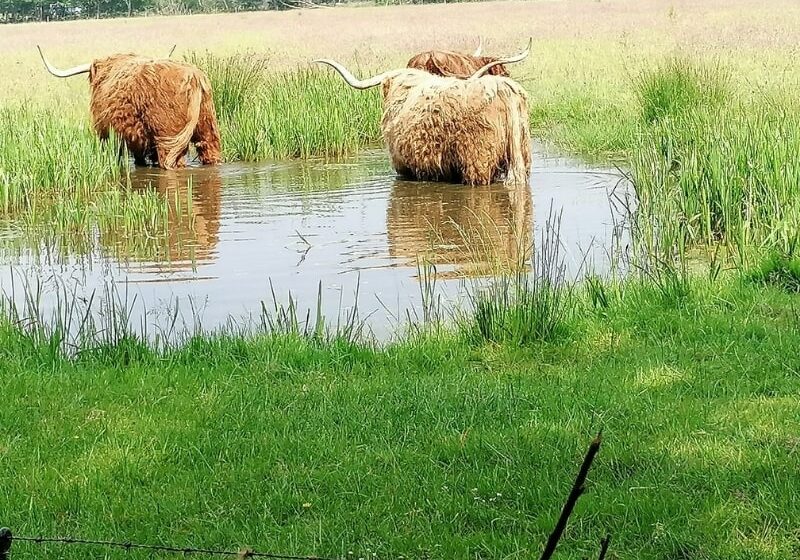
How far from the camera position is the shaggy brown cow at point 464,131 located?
33.9 feet

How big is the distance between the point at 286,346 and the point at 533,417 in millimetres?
1423

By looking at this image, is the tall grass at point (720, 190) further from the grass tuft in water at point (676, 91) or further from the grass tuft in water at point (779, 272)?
the grass tuft in water at point (676, 91)

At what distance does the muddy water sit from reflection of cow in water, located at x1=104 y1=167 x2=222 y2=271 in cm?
2

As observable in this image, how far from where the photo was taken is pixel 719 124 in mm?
8633

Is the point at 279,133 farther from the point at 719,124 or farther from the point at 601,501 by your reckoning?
the point at 601,501

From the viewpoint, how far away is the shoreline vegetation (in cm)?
334

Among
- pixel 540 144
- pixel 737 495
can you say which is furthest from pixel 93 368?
pixel 540 144

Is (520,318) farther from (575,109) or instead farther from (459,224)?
(575,109)

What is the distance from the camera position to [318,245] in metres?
8.30

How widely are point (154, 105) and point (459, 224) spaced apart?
4.36 meters

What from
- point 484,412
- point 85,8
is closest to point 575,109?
point 484,412

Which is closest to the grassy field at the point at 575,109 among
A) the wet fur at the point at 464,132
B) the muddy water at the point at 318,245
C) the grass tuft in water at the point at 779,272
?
the grass tuft in water at the point at 779,272

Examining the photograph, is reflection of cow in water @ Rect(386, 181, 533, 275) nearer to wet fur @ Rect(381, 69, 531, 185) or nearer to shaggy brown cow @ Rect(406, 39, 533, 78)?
wet fur @ Rect(381, 69, 531, 185)

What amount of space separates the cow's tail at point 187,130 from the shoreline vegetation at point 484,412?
17.8 ft
